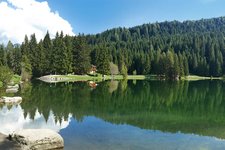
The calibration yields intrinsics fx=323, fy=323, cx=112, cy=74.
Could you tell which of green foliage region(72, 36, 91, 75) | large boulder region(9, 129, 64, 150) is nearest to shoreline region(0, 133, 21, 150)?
large boulder region(9, 129, 64, 150)

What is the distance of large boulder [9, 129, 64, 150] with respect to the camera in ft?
62.6

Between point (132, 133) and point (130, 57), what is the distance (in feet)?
446

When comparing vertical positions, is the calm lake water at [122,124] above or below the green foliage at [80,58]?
below

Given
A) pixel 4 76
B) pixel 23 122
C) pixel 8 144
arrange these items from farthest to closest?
pixel 4 76 → pixel 23 122 → pixel 8 144

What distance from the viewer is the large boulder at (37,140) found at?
19087 millimetres

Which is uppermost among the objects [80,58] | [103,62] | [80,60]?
[80,58]

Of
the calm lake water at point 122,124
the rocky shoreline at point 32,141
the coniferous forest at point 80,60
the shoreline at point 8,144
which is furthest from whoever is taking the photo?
the coniferous forest at point 80,60

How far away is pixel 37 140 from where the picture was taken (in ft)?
63.3

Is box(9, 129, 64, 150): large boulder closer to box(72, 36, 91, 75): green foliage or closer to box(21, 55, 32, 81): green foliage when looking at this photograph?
box(21, 55, 32, 81): green foliage

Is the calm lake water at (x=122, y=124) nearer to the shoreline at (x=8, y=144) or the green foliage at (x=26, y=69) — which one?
the shoreline at (x=8, y=144)

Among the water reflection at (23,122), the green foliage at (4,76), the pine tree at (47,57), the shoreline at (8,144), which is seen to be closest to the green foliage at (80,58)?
the pine tree at (47,57)

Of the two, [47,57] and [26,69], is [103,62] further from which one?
[26,69]

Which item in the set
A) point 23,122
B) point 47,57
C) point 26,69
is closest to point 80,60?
point 47,57

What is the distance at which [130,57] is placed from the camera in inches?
6324
